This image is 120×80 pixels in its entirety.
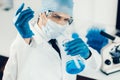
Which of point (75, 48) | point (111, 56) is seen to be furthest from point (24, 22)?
point (111, 56)

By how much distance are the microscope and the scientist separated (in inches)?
17.9

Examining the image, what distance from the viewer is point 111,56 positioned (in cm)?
167

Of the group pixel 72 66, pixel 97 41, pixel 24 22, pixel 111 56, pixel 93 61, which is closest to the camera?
pixel 24 22

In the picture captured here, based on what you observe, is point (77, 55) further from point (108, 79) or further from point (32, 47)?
point (108, 79)

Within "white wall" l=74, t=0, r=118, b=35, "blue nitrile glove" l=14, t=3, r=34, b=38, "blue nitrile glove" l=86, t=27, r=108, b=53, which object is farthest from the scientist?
"white wall" l=74, t=0, r=118, b=35

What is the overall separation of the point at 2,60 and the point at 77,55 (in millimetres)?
817

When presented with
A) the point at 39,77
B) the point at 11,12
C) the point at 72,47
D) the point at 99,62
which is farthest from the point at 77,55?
the point at 11,12

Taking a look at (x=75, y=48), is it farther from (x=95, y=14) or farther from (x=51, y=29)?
(x=95, y=14)

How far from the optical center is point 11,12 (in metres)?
2.08

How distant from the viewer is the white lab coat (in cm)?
114

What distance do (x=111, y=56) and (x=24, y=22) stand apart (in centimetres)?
81

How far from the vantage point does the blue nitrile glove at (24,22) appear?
41.9 inches

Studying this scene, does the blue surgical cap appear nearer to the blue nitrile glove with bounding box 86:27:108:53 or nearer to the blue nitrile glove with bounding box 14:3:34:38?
the blue nitrile glove with bounding box 14:3:34:38

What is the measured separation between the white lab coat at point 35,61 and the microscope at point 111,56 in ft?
1.58
